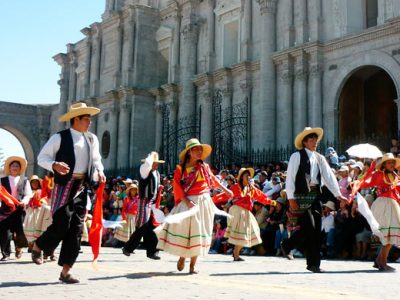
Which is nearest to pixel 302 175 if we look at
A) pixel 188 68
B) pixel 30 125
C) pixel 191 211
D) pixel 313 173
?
pixel 313 173

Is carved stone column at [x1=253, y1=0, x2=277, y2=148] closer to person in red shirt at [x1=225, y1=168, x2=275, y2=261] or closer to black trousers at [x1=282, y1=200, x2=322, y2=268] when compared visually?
person in red shirt at [x1=225, y1=168, x2=275, y2=261]

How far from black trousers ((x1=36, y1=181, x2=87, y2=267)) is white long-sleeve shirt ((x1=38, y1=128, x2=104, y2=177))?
0.75 feet

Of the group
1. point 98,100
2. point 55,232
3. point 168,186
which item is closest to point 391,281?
point 55,232

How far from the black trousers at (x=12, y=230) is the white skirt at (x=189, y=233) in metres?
3.80

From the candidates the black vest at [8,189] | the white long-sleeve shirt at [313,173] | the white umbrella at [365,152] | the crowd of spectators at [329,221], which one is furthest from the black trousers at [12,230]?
the white umbrella at [365,152]

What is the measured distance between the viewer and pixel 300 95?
20859 mm

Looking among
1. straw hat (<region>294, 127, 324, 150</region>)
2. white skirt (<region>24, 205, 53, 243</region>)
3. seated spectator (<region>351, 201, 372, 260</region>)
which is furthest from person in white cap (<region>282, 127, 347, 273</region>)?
white skirt (<region>24, 205, 53, 243</region>)

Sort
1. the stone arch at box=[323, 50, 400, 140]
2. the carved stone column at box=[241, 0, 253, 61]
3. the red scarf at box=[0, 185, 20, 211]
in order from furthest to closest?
the carved stone column at box=[241, 0, 253, 61] → the stone arch at box=[323, 50, 400, 140] → the red scarf at box=[0, 185, 20, 211]

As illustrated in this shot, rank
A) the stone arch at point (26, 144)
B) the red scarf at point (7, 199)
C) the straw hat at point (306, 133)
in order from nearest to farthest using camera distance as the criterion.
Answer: the straw hat at point (306, 133) → the red scarf at point (7, 199) → the stone arch at point (26, 144)

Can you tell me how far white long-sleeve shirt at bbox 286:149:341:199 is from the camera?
7.75 metres

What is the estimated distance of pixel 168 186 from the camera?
1773cm

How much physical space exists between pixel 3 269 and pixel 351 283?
4.78 m

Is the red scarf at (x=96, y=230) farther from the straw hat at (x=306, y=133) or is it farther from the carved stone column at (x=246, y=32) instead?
the carved stone column at (x=246, y=32)

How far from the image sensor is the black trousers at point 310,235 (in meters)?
7.68
